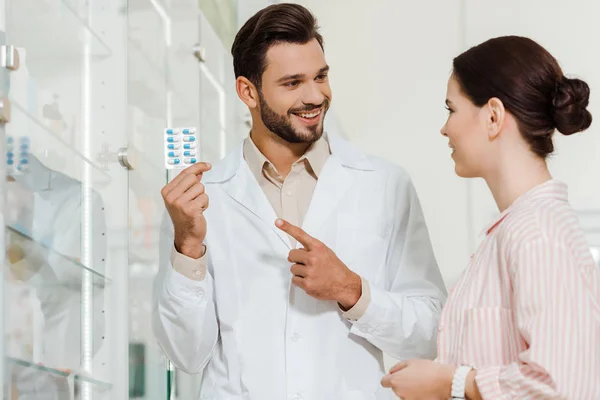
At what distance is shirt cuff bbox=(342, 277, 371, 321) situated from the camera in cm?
152

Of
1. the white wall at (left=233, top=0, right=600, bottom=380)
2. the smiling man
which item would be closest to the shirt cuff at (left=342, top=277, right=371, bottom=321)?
the smiling man

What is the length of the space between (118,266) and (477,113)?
101cm

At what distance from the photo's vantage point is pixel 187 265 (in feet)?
5.11

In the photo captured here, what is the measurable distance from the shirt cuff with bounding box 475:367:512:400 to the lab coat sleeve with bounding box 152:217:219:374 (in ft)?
1.94

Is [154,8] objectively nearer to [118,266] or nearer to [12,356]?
[118,266]

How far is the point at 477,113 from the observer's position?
127 cm

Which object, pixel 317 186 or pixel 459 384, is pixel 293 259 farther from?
pixel 459 384

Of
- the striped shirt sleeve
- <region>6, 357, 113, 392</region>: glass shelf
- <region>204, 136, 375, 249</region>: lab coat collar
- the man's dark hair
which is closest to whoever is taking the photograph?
the striped shirt sleeve

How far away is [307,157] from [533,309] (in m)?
0.71

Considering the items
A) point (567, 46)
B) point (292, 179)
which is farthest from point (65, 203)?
point (567, 46)

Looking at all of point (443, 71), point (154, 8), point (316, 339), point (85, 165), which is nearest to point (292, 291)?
point (316, 339)

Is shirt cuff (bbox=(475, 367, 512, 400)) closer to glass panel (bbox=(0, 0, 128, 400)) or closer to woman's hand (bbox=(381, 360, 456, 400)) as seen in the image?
woman's hand (bbox=(381, 360, 456, 400))

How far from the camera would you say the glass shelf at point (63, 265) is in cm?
154

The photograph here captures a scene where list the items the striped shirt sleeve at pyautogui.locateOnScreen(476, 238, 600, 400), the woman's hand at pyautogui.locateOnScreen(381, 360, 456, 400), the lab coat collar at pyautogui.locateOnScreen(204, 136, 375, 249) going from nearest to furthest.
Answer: the striped shirt sleeve at pyautogui.locateOnScreen(476, 238, 600, 400)
the woman's hand at pyautogui.locateOnScreen(381, 360, 456, 400)
the lab coat collar at pyautogui.locateOnScreen(204, 136, 375, 249)
